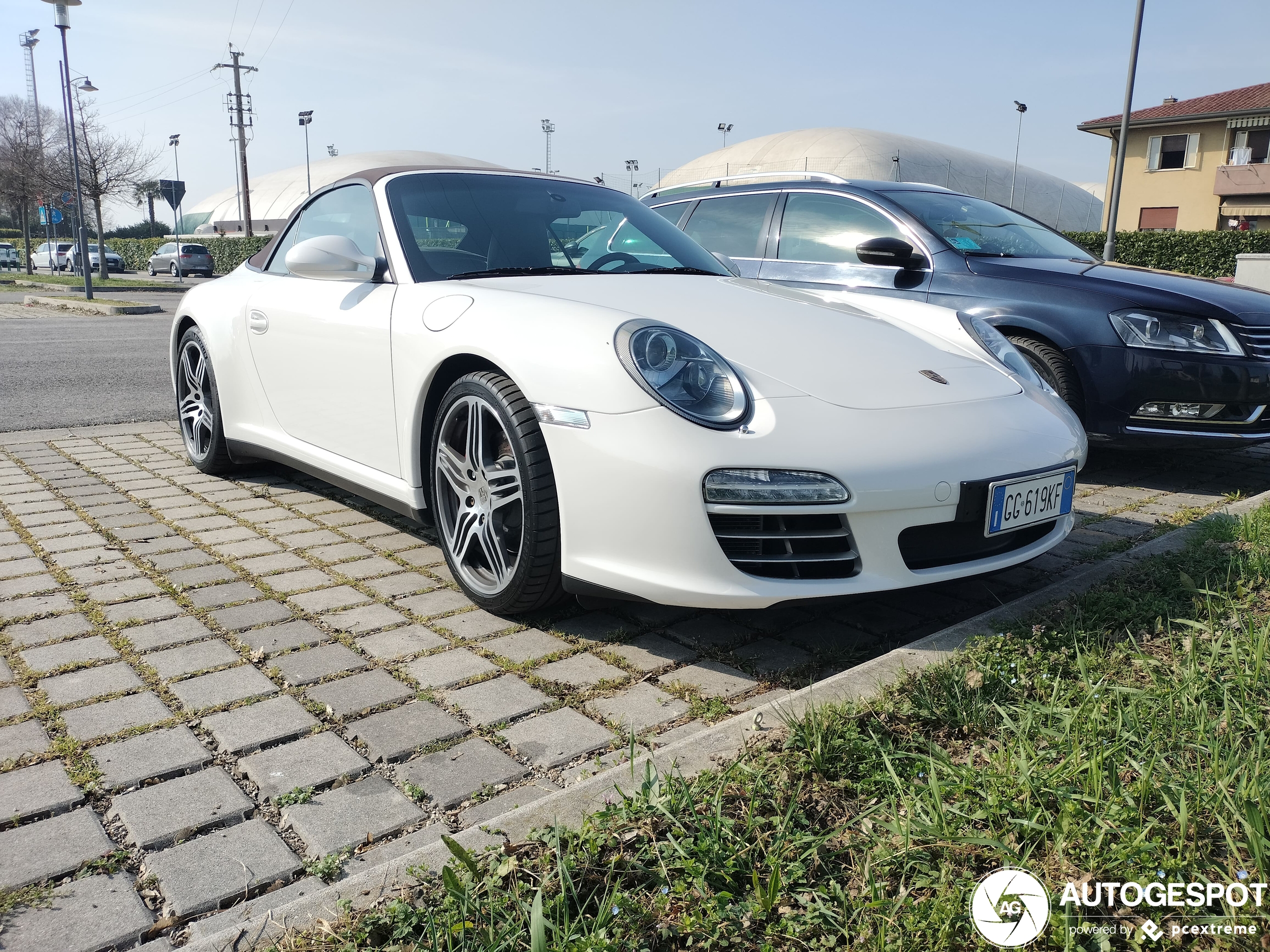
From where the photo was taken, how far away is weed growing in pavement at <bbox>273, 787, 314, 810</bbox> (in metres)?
2.04

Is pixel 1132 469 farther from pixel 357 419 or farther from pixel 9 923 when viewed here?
pixel 9 923

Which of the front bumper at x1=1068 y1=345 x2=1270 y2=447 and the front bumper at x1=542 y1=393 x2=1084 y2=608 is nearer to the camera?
the front bumper at x1=542 y1=393 x2=1084 y2=608

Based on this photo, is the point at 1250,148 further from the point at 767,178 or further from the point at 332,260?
the point at 332,260

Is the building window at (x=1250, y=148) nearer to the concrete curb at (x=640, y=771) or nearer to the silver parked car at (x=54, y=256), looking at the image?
the concrete curb at (x=640, y=771)

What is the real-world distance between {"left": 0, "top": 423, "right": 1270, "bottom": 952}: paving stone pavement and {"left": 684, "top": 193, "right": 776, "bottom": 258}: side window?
272 cm

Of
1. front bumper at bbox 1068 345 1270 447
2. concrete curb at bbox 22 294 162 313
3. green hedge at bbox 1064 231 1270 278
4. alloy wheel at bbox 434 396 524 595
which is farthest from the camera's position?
green hedge at bbox 1064 231 1270 278

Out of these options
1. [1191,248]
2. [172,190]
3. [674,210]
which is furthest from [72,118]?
[1191,248]

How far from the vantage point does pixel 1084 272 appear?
17.0 ft

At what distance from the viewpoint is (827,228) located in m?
5.80

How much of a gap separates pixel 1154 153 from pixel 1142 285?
149 ft

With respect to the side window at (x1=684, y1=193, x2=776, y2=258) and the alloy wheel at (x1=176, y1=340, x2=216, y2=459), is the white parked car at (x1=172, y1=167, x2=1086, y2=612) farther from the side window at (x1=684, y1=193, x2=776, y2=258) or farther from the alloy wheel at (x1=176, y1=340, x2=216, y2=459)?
the side window at (x1=684, y1=193, x2=776, y2=258)

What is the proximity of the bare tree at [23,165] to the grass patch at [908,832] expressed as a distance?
4177 centimetres

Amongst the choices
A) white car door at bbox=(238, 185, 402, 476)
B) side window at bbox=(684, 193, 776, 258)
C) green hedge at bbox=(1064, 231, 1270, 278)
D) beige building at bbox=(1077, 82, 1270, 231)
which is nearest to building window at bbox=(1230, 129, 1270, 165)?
beige building at bbox=(1077, 82, 1270, 231)

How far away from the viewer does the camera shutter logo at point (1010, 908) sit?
4.89 ft
